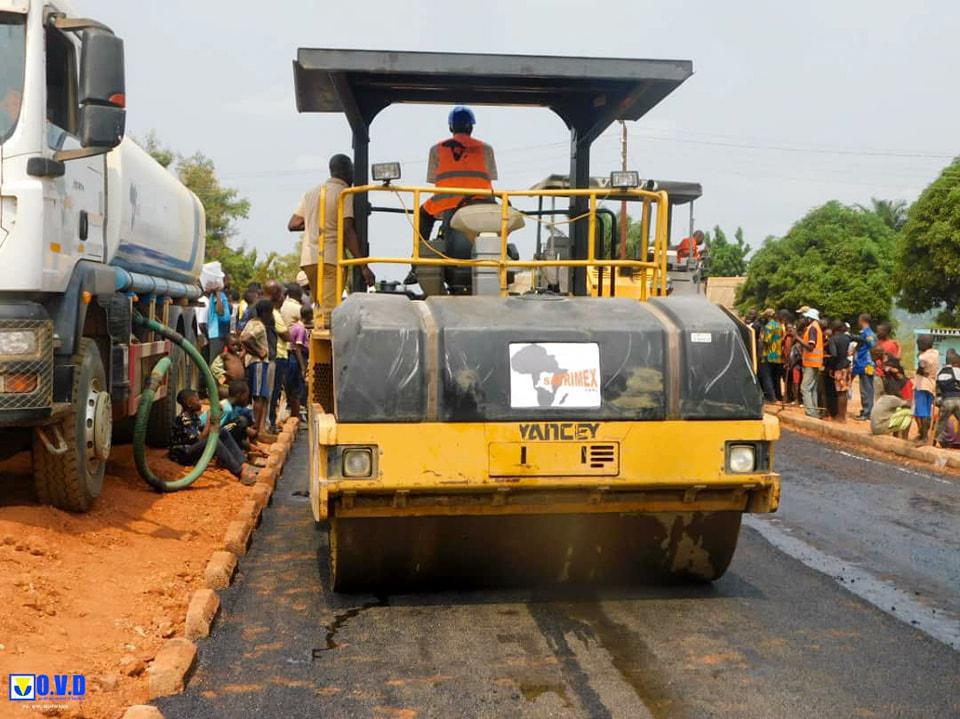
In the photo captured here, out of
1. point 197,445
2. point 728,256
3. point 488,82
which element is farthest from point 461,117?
point 728,256

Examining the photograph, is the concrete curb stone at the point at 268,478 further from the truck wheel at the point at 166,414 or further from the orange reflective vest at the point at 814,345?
the orange reflective vest at the point at 814,345

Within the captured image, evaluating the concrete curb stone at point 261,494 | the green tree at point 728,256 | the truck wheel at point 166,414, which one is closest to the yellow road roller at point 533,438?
the concrete curb stone at point 261,494

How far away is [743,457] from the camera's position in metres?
5.80

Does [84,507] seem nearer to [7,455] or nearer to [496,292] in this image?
[7,455]

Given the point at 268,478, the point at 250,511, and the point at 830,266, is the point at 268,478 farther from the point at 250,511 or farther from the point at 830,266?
the point at 830,266

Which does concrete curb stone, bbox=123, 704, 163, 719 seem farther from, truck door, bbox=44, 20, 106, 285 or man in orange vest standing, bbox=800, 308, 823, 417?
man in orange vest standing, bbox=800, 308, 823, 417

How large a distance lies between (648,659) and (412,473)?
136 cm

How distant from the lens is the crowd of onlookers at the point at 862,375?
46.1 ft

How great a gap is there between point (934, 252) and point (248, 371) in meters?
30.1

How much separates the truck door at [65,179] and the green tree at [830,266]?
4167 centimetres

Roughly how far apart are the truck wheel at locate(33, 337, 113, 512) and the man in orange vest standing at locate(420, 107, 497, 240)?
2292 millimetres

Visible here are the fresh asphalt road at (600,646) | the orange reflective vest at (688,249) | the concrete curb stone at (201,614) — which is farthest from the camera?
the orange reflective vest at (688,249)

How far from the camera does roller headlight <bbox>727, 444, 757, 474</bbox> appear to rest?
579 centimetres

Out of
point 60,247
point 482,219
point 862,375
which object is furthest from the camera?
point 862,375
